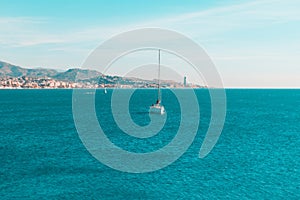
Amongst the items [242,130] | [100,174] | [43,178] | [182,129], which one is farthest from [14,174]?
[242,130]

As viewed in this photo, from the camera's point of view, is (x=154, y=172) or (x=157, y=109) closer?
(x=154, y=172)

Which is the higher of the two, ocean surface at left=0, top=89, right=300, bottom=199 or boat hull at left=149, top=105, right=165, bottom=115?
boat hull at left=149, top=105, right=165, bottom=115

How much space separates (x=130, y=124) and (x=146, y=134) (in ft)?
85.8

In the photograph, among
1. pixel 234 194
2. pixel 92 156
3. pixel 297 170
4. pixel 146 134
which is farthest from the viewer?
pixel 146 134

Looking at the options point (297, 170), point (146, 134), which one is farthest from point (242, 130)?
point (297, 170)

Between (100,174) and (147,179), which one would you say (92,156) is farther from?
(147,179)

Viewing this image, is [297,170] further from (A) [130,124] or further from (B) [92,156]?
(A) [130,124]

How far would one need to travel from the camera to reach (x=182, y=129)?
117 meters

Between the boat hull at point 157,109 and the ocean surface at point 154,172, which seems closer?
the ocean surface at point 154,172

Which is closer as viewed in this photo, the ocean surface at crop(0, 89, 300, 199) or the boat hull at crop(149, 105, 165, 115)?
the ocean surface at crop(0, 89, 300, 199)

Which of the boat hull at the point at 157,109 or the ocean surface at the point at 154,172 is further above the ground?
the boat hull at the point at 157,109

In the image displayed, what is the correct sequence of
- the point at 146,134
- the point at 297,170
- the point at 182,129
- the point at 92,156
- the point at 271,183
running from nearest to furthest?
the point at 271,183
the point at 297,170
the point at 92,156
the point at 146,134
the point at 182,129

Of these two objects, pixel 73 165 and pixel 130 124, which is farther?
pixel 130 124

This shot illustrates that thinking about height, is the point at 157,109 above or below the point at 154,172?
above
